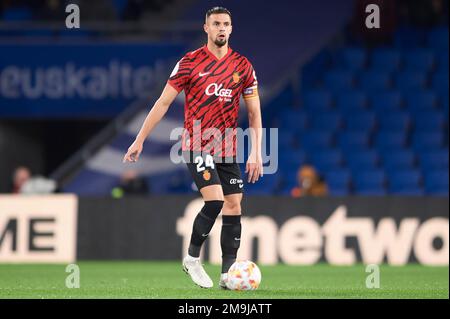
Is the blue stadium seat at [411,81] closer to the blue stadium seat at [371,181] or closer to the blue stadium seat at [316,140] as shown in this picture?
the blue stadium seat at [316,140]

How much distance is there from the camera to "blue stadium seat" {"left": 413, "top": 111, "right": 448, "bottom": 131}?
61.1 ft

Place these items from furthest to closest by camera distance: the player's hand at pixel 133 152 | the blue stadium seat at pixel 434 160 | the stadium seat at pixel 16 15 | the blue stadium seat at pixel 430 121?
the stadium seat at pixel 16 15 < the blue stadium seat at pixel 430 121 < the blue stadium seat at pixel 434 160 < the player's hand at pixel 133 152

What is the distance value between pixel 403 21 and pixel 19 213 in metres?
7.92

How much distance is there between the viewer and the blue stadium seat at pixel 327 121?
62.7 feet

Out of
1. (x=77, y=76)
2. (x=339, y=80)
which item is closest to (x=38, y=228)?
(x=77, y=76)

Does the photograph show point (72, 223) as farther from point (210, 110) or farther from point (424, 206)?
point (210, 110)

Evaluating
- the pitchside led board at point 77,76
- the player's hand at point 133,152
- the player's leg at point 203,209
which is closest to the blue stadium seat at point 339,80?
the pitchside led board at point 77,76

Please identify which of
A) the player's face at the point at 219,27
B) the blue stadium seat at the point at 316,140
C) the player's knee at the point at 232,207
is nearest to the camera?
the player's face at the point at 219,27

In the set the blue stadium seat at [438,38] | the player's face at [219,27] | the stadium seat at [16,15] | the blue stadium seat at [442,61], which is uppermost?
the stadium seat at [16,15]

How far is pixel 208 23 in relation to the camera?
9.49 metres

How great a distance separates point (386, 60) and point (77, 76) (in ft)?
17.1

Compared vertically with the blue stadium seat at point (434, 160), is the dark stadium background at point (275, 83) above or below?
above

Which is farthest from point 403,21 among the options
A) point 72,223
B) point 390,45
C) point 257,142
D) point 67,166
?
point 257,142

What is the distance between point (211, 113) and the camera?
955 cm
